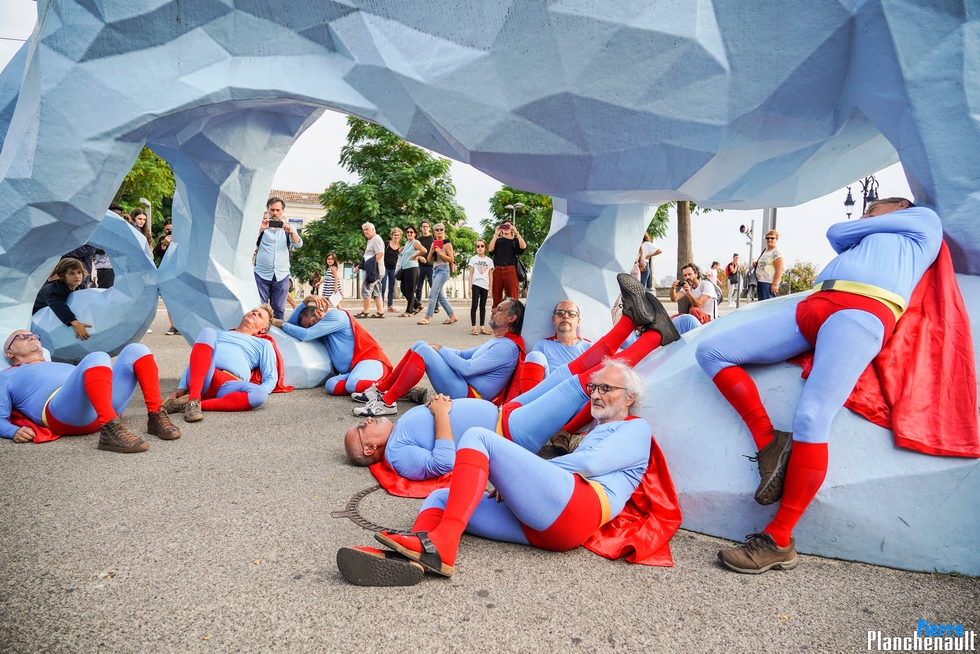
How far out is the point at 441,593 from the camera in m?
2.24

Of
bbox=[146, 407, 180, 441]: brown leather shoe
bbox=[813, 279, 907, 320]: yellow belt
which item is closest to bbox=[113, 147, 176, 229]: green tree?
bbox=[146, 407, 180, 441]: brown leather shoe

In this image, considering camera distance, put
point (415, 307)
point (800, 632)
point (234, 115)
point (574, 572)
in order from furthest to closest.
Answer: point (415, 307) → point (234, 115) → point (574, 572) → point (800, 632)

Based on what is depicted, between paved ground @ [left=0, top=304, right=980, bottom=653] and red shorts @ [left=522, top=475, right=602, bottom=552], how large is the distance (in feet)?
0.24

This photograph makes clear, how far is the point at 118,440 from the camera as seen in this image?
380 centimetres

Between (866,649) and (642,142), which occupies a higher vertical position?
(642,142)

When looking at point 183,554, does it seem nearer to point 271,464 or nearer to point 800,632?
point 271,464

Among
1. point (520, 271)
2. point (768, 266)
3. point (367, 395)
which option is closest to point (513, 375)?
point (367, 395)

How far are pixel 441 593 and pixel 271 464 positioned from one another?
1.77 meters

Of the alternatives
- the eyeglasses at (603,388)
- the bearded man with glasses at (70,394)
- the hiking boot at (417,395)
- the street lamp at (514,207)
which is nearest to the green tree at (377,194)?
the street lamp at (514,207)

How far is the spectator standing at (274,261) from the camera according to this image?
7.79m

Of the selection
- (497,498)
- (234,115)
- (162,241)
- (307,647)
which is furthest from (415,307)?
(307,647)

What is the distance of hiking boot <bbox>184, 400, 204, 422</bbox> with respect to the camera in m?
4.56

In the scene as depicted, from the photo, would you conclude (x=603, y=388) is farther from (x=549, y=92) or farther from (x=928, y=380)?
(x=549, y=92)

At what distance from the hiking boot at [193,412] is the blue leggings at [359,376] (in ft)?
4.10
